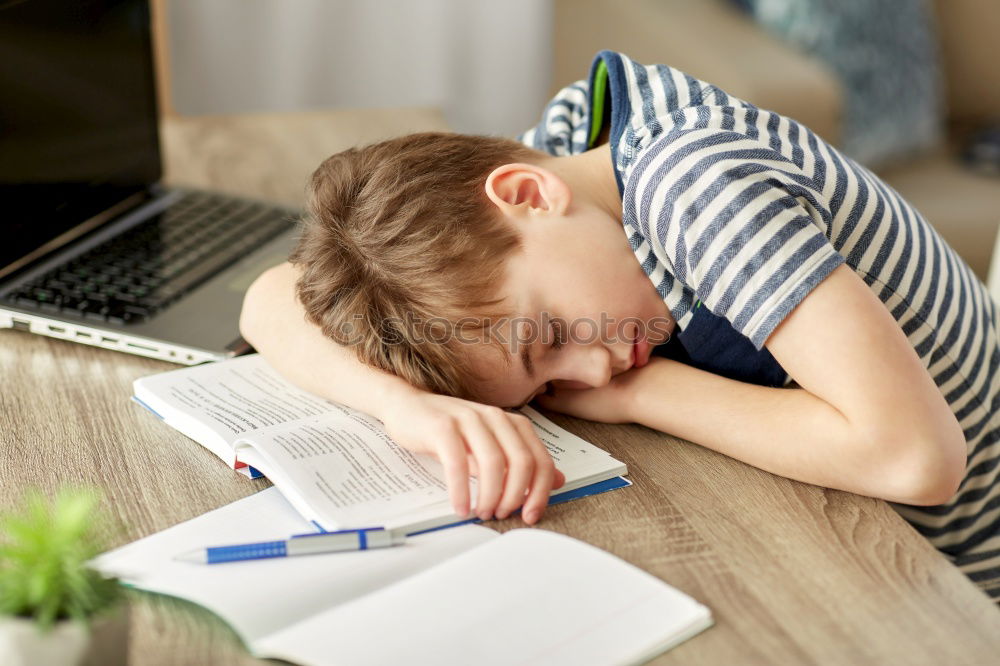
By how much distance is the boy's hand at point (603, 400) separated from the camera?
0.92 meters

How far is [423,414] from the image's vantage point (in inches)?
32.8

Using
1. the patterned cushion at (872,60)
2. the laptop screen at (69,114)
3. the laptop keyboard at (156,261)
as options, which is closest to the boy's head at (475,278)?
the laptop keyboard at (156,261)

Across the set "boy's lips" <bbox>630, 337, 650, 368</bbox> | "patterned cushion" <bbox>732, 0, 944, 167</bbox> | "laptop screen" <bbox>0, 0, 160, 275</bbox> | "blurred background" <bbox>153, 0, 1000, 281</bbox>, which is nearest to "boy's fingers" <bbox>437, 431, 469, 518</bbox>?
"boy's lips" <bbox>630, 337, 650, 368</bbox>

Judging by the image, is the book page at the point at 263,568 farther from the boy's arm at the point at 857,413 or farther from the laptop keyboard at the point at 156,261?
the laptop keyboard at the point at 156,261

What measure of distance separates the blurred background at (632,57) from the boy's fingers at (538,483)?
869mm

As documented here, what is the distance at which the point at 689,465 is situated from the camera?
0.85 metres

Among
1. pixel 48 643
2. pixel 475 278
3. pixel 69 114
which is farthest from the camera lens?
pixel 69 114

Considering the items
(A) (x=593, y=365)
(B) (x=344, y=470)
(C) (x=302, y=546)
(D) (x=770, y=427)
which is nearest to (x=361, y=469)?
(B) (x=344, y=470)

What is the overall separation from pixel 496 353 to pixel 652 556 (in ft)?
0.79

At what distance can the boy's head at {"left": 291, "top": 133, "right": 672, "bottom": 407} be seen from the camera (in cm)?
88

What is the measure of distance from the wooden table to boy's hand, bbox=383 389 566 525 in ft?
0.07

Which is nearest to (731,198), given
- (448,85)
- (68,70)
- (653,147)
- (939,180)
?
(653,147)

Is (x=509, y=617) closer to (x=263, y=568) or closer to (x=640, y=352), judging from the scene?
(x=263, y=568)

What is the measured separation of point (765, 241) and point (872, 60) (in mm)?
1607
